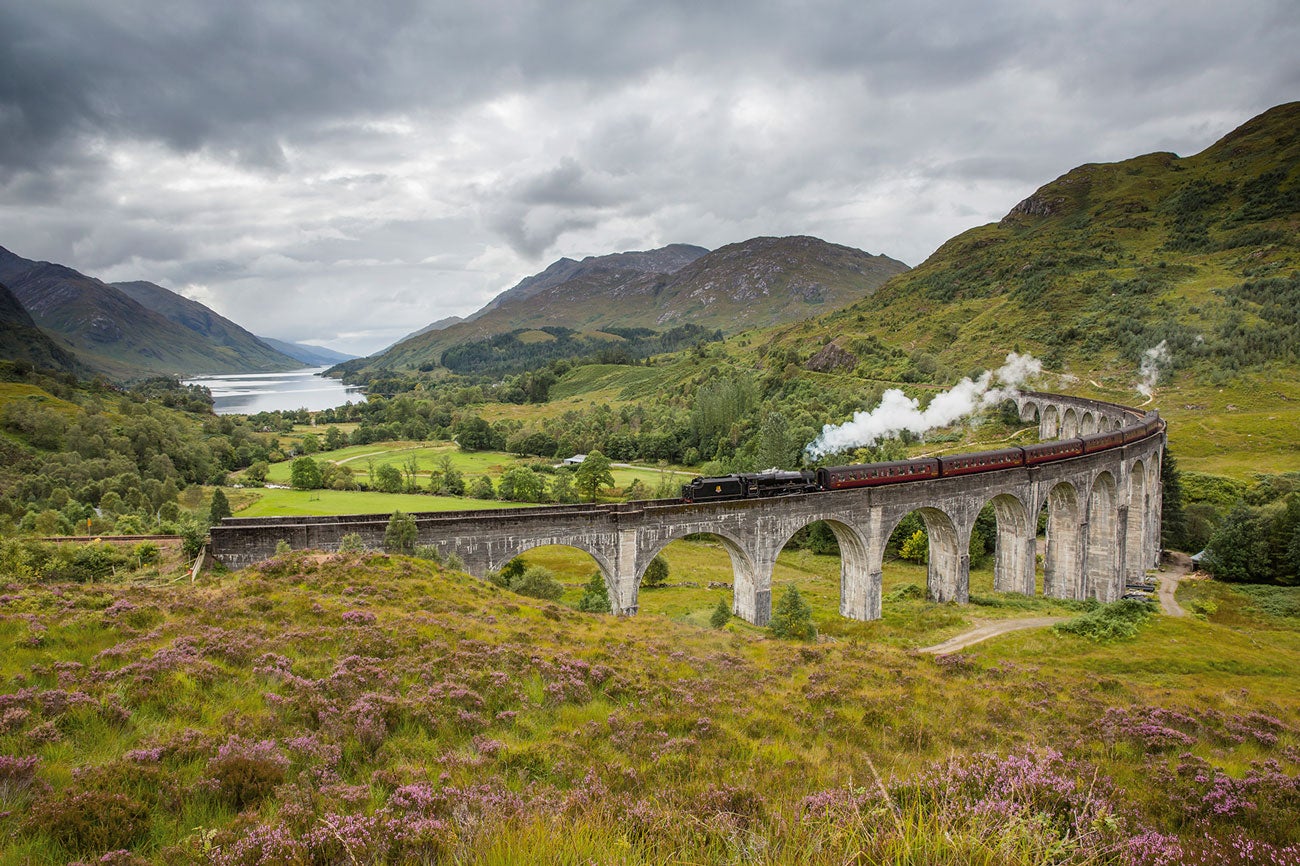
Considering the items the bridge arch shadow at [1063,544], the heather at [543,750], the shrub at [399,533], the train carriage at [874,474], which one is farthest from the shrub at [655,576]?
the heather at [543,750]

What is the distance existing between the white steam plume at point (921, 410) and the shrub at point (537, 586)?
125 ft

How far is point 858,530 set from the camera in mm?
34156

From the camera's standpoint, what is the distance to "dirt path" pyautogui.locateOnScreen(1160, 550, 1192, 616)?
4280 centimetres

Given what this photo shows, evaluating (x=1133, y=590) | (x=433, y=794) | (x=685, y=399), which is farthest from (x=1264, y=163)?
(x=433, y=794)

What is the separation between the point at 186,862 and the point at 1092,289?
166 m

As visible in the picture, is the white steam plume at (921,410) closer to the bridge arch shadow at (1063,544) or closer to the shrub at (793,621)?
the bridge arch shadow at (1063,544)

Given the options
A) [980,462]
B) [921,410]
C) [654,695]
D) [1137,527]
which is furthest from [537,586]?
[921,410]

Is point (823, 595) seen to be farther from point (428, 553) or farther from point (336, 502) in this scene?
point (336, 502)

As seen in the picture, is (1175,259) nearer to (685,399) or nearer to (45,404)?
(685,399)

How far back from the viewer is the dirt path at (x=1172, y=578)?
140 feet

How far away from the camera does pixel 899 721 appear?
13.1m

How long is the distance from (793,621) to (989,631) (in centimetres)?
1210

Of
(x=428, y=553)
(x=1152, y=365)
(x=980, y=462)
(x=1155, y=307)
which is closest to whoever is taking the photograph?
(x=428, y=553)

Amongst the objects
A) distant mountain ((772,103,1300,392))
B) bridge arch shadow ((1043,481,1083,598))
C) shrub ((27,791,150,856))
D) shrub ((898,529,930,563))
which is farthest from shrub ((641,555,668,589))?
distant mountain ((772,103,1300,392))
